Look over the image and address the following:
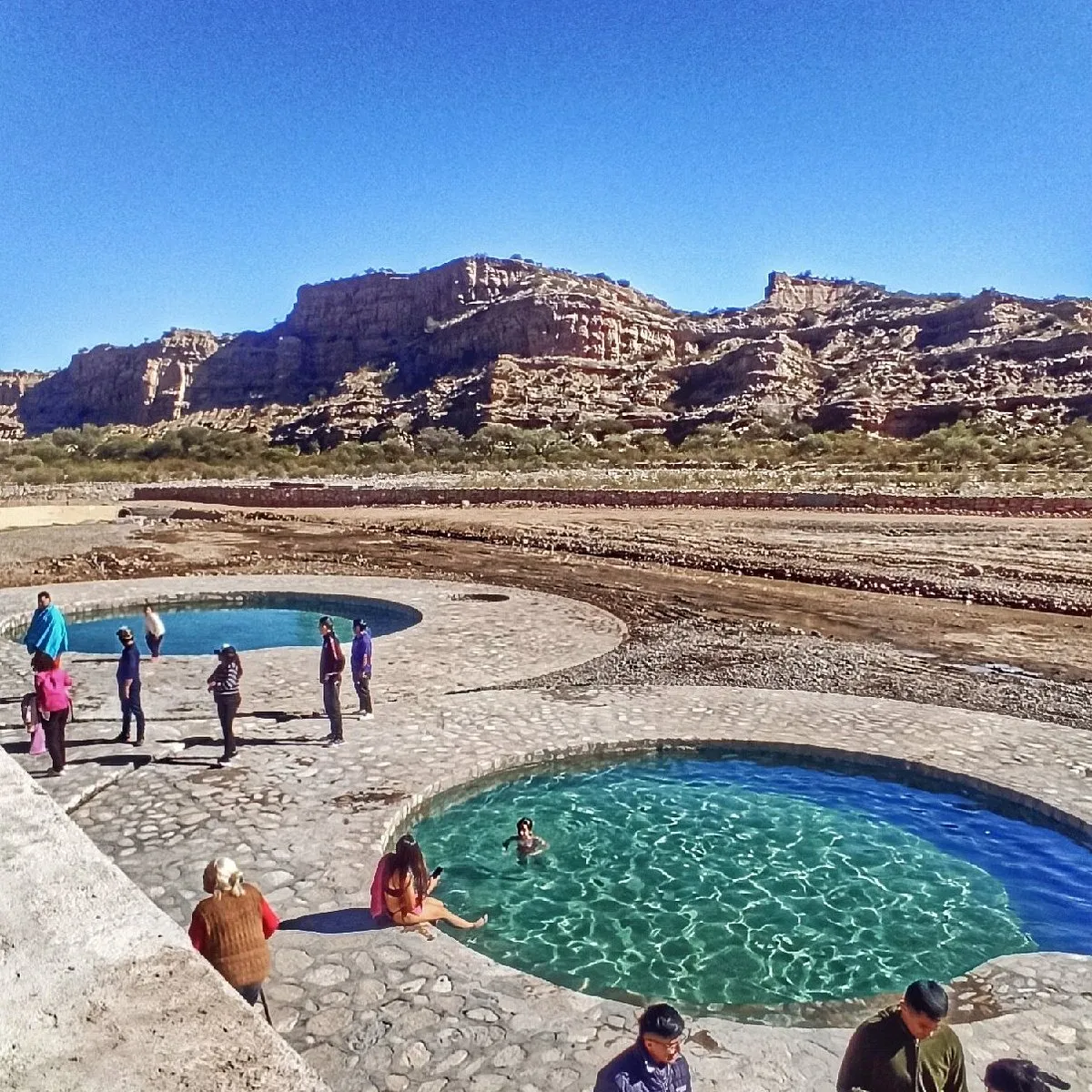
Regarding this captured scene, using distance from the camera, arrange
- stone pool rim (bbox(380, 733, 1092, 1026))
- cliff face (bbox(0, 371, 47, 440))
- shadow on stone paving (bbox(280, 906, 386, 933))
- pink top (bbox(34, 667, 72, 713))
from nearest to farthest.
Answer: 1. shadow on stone paving (bbox(280, 906, 386, 933))
2. stone pool rim (bbox(380, 733, 1092, 1026))
3. pink top (bbox(34, 667, 72, 713))
4. cliff face (bbox(0, 371, 47, 440))

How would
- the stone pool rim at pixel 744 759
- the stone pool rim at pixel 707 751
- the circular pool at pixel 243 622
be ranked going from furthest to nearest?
the circular pool at pixel 243 622 < the stone pool rim at pixel 744 759 < the stone pool rim at pixel 707 751

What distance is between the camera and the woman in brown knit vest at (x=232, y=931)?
4.42 meters

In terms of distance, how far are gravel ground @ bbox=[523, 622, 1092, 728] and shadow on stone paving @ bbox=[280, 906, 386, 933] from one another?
6.47 m

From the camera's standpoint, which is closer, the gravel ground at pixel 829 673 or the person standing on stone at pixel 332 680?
the person standing on stone at pixel 332 680

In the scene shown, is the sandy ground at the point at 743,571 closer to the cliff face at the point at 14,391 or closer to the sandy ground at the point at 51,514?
the sandy ground at the point at 51,514

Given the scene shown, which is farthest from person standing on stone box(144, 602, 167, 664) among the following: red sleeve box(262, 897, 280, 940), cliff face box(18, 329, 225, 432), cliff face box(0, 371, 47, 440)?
cliff face box(0, 371, 47, 440)

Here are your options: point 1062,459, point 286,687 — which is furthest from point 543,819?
point 1062,459

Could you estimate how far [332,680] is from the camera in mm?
9766

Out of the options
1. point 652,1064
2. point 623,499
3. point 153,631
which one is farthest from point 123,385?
point 652,1064

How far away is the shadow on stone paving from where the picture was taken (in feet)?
19.1

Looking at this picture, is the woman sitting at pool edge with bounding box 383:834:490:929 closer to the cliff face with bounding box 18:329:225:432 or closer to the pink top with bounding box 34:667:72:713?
the pink top with bounding box 34:667:72:713

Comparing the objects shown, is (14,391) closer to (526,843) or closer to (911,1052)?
(526,843)

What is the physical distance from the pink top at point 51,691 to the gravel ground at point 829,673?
604 centimetres

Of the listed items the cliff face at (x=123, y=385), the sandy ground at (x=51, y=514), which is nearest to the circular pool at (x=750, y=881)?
the sandy ground at (x=51, y=514)
